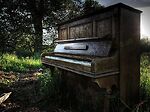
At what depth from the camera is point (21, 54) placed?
13.7 metres

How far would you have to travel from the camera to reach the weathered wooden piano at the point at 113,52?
3232mm

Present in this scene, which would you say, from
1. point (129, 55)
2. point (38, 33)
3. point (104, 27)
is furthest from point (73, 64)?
point (38, 33)

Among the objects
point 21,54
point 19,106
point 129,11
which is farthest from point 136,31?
point 21,54

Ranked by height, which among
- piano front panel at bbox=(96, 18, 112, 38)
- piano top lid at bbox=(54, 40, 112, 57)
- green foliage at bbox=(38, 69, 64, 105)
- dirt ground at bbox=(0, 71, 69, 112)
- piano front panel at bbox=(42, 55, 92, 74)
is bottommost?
dirt ground at bbox=(0, 71, 69, 112)

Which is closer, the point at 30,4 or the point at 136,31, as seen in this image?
the point at 136,31

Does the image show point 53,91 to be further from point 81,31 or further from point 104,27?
point 104,27

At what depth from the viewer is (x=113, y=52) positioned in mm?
3436

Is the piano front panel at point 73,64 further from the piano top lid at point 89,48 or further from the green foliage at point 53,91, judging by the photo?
the green foliage at point 53,91

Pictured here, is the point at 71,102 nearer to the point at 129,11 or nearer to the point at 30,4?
the point at 129,11

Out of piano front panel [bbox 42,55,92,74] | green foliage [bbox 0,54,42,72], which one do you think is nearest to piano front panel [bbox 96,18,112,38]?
piano front panel [bbox 42,55,92,74]

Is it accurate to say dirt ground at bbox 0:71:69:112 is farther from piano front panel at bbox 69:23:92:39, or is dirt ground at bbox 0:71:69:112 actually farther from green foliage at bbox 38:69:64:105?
piano front panel at bbox 69:23:92:39

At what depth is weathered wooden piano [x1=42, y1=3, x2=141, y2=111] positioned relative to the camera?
323 centimetres

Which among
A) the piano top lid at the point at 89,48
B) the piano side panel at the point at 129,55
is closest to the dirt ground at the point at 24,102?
the piano top lid at the point at 89,48

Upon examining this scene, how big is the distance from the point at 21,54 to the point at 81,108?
33.2 feet
